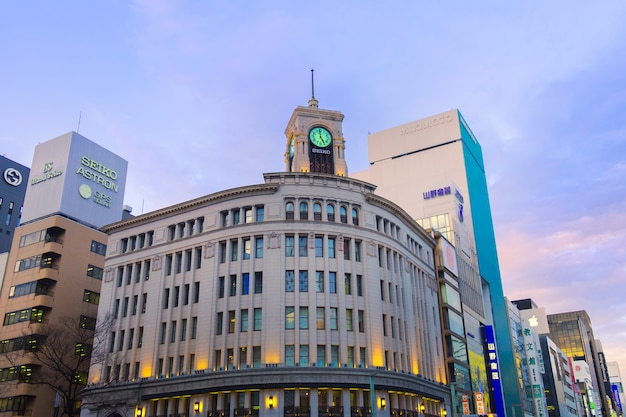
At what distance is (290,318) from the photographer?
55.6 meters

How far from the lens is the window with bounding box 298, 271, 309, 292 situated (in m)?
57.1

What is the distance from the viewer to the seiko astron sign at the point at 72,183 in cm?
8269

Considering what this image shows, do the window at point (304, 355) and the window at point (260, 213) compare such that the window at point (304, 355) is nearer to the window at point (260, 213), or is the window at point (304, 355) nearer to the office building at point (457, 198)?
the window at point (260, 213)

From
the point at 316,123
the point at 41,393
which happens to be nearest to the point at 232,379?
the point at 41,393

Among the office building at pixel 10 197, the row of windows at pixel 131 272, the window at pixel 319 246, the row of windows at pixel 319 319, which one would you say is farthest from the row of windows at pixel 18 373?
the office building at pixel 10 197

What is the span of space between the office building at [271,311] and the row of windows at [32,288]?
12.0 m

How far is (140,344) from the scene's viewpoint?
61469 mm

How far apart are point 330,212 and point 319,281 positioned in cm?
842

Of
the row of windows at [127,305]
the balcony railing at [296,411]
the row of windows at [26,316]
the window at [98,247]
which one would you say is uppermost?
the window at [98,247]

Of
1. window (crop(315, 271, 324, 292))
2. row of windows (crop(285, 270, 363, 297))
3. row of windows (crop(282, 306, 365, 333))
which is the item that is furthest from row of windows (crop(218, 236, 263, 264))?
row of windows (crop(282, 306, 365, 333))

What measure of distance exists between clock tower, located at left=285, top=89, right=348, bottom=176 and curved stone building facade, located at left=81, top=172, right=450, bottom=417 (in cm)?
1094

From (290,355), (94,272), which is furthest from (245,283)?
(94,272)

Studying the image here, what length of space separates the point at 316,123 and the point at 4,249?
232ft

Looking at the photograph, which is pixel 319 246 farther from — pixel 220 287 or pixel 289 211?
pixel 220 287
